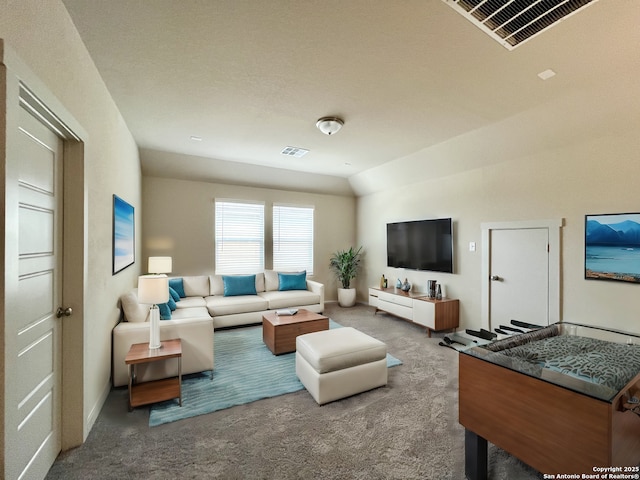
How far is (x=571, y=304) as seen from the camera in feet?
10.5

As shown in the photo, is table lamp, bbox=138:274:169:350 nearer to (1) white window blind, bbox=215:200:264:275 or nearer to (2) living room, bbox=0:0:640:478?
(2) living room, bbox=0:0:640:478

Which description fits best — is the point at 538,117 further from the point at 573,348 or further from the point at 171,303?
the point at 171,303

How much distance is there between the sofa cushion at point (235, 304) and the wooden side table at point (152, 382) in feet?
6.00

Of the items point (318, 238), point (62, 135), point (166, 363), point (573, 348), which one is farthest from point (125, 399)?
point (318, 238)

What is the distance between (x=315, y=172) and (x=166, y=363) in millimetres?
4400

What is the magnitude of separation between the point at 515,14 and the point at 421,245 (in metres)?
3.71

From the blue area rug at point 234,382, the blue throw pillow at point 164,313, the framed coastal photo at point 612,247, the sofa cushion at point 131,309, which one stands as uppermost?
the framed coastal photo at point 612,247

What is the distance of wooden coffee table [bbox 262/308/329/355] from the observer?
349cm

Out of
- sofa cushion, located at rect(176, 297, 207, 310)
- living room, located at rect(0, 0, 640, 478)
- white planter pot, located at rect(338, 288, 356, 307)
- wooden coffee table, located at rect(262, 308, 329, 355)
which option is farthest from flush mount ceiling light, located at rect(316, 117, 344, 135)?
white planter pot, located at rect(338, 288, 356, 307)

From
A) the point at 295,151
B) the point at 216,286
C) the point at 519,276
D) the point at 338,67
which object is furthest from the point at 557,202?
the point at 216,286

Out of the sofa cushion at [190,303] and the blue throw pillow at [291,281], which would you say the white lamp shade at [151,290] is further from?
the blue throw pillow at [291,281]

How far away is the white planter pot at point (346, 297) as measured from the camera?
619cm

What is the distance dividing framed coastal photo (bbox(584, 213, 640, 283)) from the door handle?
4.84m

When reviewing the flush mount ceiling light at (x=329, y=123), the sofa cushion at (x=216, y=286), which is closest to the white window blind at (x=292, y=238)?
the sofa cushion at (x=216, y=286)
